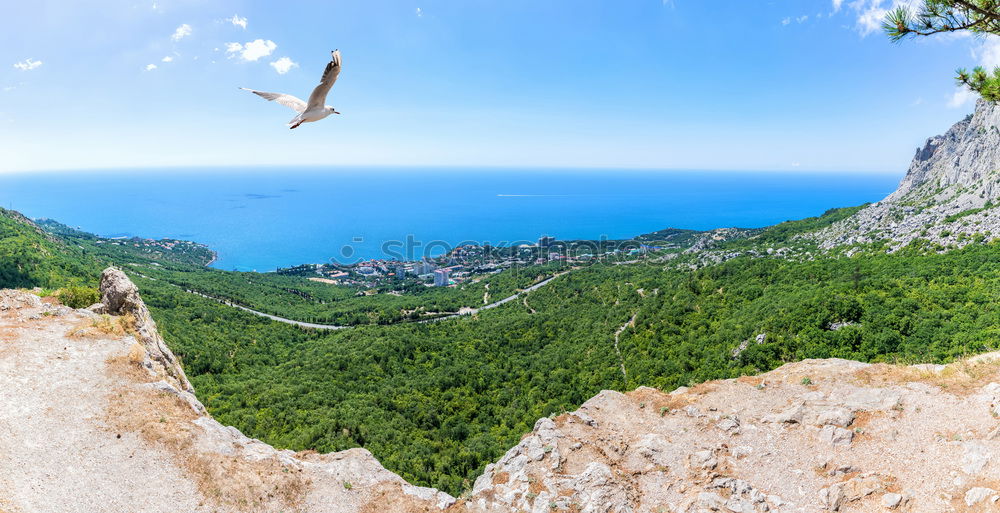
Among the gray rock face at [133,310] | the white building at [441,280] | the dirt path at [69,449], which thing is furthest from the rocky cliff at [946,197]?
the white building at [441,280]

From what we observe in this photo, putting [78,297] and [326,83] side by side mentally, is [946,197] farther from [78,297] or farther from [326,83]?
[78,297]

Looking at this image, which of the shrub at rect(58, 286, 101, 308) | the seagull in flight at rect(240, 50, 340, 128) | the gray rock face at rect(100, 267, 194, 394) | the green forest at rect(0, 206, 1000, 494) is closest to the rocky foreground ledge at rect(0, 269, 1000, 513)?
the gray rock face at rect(100, 267, 194, 394)

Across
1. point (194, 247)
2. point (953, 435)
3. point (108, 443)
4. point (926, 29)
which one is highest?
point (926, 29)

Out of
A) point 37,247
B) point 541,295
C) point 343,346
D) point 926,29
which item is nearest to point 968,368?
point 926,29

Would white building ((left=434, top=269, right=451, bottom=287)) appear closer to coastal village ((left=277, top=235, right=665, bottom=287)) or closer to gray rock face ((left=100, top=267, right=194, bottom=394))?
coastal village ((left=277, top=235, right=665, bottom=287))

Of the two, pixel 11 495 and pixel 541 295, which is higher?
pixel 11 495

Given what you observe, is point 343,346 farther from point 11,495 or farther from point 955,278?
point 955,278

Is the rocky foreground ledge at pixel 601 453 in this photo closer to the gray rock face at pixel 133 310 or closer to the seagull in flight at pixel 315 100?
the gray rock face at pixel 133 310

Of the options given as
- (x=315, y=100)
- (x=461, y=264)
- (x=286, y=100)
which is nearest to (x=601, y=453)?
(x=315, y=100)
